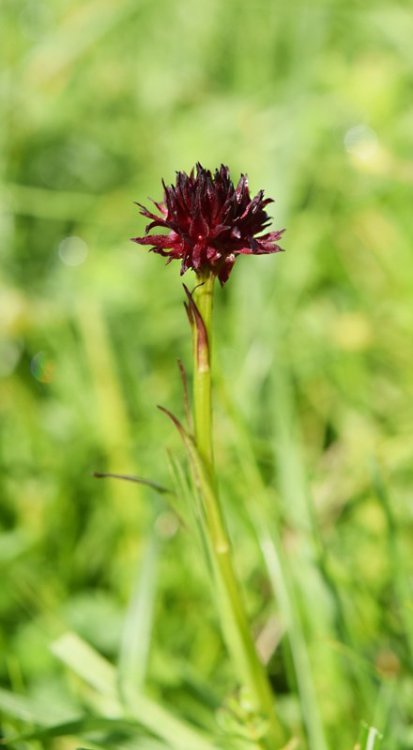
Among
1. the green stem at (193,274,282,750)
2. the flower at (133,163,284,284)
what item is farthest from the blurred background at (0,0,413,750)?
the flower at (133,163,284,284)

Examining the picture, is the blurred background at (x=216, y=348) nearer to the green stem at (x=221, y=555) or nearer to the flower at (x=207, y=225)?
the green stem at (x=221, y=555)

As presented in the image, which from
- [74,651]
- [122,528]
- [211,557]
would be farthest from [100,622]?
[211,557]

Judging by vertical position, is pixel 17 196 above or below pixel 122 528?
above

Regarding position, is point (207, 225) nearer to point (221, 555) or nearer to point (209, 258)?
point (209, 258)

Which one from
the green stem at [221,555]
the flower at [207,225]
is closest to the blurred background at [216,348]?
the green stem at [221,555]

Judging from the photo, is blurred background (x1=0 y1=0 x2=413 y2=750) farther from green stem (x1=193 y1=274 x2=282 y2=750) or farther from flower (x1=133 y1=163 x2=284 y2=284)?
flower (x1=133 y1=163 x2=284 y2=284)

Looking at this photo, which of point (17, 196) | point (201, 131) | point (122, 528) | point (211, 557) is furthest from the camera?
point (201, 131)

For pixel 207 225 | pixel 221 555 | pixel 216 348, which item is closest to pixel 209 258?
pixel 207 225

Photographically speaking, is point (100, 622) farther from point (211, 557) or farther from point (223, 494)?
point (211, 557)
